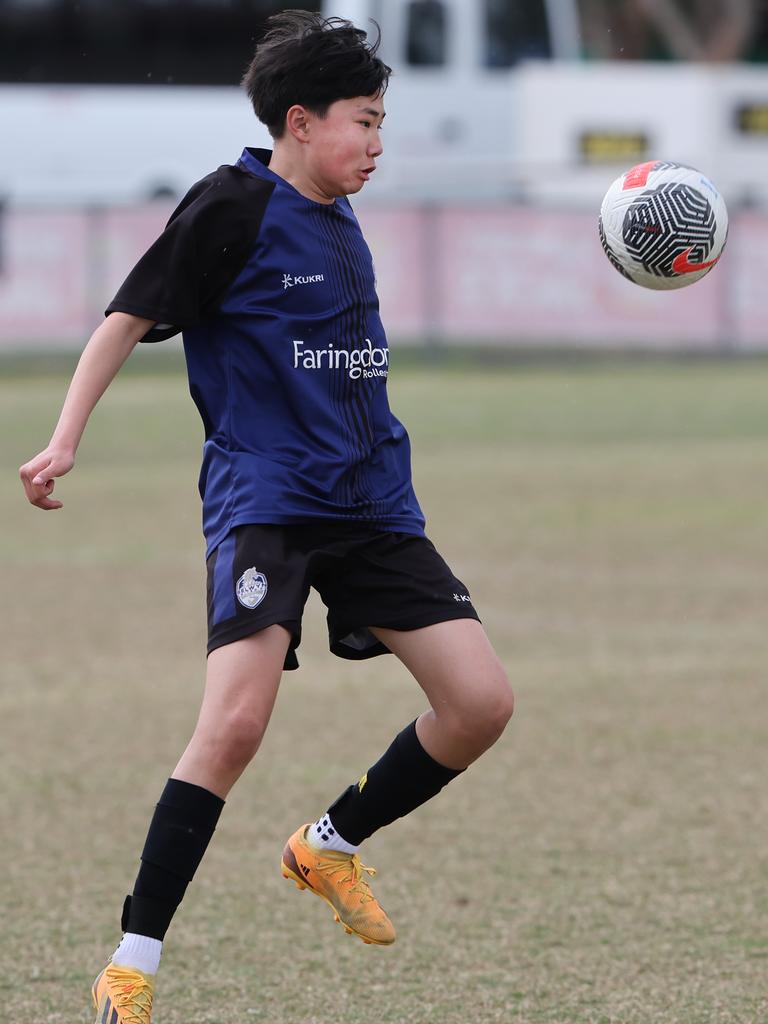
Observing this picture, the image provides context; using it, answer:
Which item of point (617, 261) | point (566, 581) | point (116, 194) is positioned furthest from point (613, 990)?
point (116, 194)

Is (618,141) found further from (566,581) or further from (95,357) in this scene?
(95,357)

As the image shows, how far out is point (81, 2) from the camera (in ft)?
82.1

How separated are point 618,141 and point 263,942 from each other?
21616mm

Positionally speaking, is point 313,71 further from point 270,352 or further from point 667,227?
point 667,227

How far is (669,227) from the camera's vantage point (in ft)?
13.2

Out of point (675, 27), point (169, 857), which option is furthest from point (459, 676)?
point (675, 27)

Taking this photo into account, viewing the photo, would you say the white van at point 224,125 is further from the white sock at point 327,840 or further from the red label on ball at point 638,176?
the white sock at point 327,840

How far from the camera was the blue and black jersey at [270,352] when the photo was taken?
141 inches

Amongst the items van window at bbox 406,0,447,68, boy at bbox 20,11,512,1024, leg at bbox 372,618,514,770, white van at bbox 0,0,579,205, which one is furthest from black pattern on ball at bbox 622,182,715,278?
van window at bbox 406,0,447,68

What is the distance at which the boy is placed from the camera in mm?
3471

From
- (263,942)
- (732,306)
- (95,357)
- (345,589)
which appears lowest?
(732,306)

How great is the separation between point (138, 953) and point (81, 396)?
1.09 m

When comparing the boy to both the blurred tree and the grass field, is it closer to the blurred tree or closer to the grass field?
the grass field

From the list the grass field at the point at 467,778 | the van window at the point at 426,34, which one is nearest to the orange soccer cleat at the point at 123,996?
the grass field at the point at 467,778
